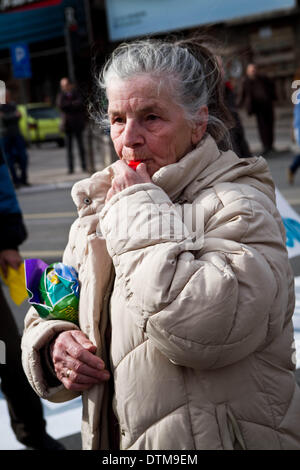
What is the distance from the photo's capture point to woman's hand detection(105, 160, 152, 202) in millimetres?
1876

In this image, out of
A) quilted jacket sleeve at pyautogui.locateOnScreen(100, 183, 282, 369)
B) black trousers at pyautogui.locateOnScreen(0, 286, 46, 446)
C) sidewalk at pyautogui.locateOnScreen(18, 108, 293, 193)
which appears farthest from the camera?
sidewalk at pyautogui.locateOnScreen(18, 108, 293, 193)

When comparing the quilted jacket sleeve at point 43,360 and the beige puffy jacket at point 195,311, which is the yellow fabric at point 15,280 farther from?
the beige puffy jacket at point 195,311

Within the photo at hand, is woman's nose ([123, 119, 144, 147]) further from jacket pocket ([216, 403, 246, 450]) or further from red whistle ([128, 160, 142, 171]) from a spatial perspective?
jacket pocket ([216, 403, 246, 450])

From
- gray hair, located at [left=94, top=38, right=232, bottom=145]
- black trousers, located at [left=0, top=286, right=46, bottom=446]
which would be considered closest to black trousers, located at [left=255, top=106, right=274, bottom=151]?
black trousers, located at [left=0, top=286, right=46, bottom=446]

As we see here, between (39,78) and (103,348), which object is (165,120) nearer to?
(103,348)

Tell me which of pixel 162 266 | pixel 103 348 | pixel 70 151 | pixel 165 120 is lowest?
pixel 70 151

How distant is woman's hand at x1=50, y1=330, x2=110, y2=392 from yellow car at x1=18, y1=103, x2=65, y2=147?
941 inches

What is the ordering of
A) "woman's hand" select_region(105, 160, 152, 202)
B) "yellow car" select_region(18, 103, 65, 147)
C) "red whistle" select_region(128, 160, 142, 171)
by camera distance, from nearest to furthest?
"woman's hand" select_region(105, 160, 152, 202), "red whistle" select_region(128, 160, 142, 171), "yellow car" select_region(18, 103, 65, 147)

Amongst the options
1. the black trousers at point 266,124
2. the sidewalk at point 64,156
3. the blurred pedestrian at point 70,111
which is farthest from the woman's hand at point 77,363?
the black trousers at point 266,124

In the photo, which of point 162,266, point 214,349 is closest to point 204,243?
point 162,266

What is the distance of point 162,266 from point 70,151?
14.4 metres

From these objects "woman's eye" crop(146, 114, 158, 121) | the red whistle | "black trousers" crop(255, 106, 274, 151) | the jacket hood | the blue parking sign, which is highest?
"woman's eye" crop(146, 114, 158, 121)

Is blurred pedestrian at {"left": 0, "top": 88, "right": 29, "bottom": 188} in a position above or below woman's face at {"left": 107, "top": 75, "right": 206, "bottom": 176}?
below

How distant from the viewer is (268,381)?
1.83 metres
